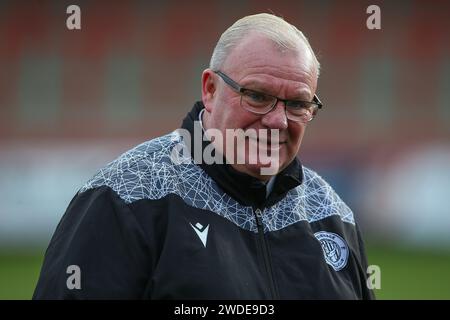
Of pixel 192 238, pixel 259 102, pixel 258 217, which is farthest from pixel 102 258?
pixel 259 102

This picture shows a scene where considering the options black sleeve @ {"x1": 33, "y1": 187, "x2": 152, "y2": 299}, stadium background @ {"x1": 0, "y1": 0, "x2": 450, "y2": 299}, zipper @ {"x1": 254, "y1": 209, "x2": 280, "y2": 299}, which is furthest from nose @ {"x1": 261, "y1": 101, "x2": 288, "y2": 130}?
stadium background @ {"x1": 0, "y1": 0, "x2": 450, "y2": 299}

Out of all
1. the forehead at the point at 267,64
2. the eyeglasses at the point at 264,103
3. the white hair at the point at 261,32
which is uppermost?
the white hair at the point at 261,32

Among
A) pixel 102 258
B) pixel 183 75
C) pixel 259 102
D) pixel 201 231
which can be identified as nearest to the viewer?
pixel 102 258

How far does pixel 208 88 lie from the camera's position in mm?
2873

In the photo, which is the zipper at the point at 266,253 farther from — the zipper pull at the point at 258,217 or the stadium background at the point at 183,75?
the stadium background at the point at 183,75

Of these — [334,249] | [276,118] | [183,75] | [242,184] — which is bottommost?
[334,249]

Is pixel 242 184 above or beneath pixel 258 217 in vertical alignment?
above

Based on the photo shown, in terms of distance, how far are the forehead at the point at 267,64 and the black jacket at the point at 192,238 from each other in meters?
0.28

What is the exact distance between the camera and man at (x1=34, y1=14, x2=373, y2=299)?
247cm

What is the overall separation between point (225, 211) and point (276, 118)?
35 cm

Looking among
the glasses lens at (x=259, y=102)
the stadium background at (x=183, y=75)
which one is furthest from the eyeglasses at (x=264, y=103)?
the stadium background at (x=183, y=75)

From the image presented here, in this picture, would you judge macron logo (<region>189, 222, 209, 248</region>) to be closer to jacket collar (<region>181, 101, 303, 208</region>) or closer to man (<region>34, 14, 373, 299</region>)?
man (<region>34, 14, 373, 299</region>)

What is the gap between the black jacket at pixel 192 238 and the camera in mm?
2465

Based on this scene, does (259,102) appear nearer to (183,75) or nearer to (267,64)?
(267,64)
